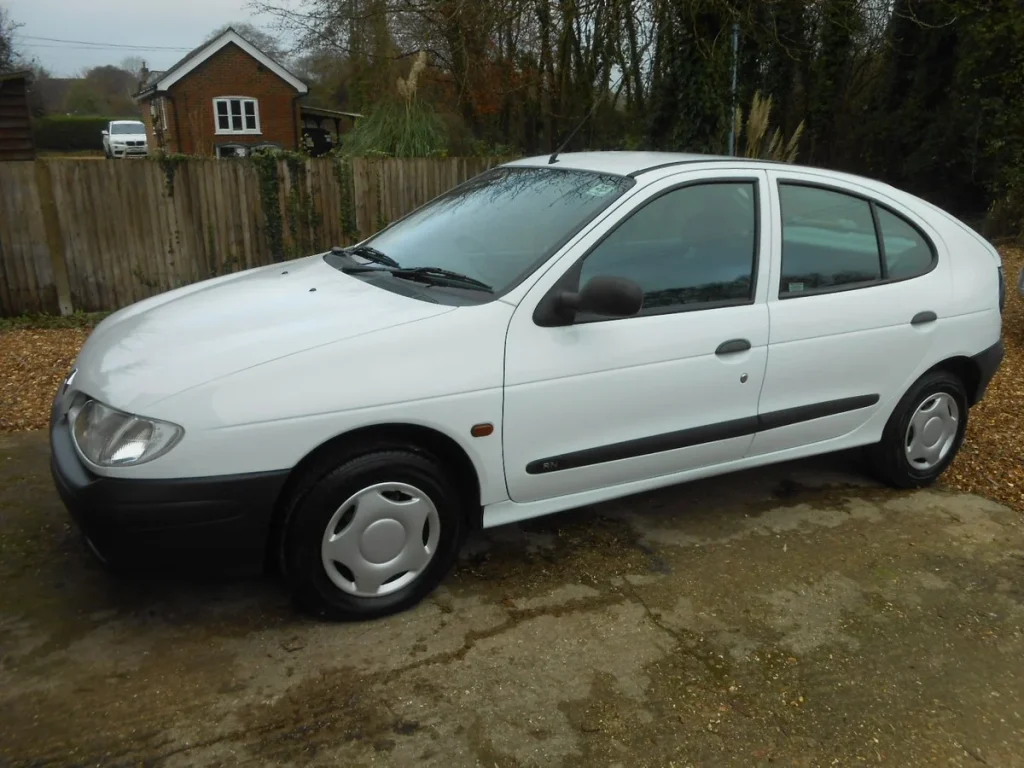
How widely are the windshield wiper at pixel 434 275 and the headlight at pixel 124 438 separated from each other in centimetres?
119

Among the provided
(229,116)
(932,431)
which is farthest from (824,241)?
(229,116)

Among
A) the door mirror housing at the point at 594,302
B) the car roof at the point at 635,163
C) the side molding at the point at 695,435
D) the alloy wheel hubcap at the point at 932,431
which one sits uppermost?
the car roof at the point at 635,163

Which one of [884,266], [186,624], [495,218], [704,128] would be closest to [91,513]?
[186,624]

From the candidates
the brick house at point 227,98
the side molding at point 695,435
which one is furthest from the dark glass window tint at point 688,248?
the brick house at point 227,98

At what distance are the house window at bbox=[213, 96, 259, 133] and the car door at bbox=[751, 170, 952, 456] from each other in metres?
37.6

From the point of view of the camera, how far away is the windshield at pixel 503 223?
10.9 ft

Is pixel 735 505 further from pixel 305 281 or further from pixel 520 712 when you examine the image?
pixel 305 281

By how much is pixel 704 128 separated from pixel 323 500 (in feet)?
32.7

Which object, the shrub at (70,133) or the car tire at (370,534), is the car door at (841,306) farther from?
the shrub at (70,133)

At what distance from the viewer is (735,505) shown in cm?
417

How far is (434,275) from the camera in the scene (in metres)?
3.38

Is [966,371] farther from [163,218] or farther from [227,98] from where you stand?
[227,98]

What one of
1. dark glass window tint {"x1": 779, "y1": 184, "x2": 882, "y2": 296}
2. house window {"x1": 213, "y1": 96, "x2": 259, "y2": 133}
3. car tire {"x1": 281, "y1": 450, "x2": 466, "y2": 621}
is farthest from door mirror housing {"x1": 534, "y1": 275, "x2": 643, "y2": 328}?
house window {"x1": 213, "y1": 96, "x2": 259, "y2": 133}

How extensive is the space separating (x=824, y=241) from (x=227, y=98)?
37.9 meters
